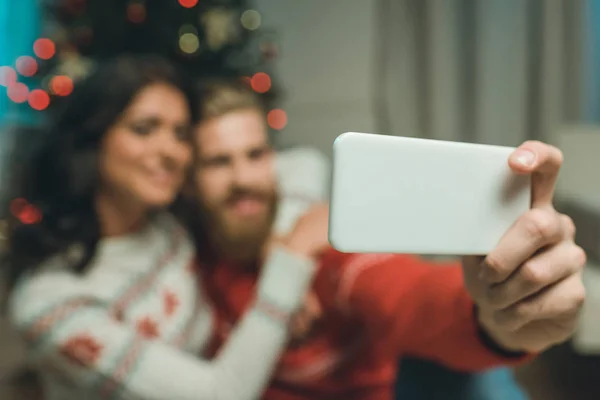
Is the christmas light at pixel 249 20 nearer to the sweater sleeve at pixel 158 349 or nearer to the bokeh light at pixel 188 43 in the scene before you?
the bokeh light at pixel 188 43

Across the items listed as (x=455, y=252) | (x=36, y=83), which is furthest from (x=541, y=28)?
(x=455, y=252)

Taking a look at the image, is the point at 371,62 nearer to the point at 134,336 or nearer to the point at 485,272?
the point at 134,336

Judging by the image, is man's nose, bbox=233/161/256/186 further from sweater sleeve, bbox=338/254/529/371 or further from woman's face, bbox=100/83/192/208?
sweater sleeve, bbox=338/254/529/371

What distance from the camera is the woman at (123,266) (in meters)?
0.66

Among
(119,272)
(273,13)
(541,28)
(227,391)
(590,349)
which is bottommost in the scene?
(590,349)

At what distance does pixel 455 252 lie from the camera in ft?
0.99

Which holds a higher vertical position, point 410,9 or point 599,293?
point 410,9

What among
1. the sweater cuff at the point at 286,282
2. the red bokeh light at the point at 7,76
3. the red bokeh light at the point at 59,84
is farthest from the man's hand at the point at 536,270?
the red bokeh light at the point at 7,76

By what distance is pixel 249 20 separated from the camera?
168 cm

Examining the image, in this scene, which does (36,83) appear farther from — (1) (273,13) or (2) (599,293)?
(2) (599,293)

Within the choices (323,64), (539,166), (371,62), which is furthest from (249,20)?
(539,166)

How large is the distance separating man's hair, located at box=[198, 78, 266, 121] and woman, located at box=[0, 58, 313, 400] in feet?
0.09

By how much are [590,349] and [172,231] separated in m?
0.91

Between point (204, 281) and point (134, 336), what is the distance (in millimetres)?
184
